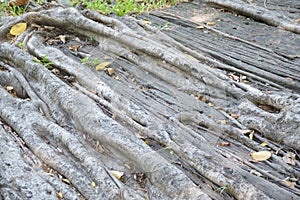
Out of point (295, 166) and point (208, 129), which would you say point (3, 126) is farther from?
point (295, 166)

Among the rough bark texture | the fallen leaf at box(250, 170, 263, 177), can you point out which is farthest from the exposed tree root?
the fallen leaf at box(250, 170, 263, 177)

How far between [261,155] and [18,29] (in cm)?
318

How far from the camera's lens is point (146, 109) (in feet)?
12.0

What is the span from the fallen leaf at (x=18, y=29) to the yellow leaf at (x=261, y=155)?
3088mm

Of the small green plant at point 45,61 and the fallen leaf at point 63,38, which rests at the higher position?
the fallen leaf at point 63,38

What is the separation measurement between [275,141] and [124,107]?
128 cm

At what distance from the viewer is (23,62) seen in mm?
4105

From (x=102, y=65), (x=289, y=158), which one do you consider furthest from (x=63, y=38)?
(x=289, y=158)

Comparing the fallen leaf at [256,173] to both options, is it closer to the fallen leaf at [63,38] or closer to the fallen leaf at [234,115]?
the fallen leaf at [234,115]

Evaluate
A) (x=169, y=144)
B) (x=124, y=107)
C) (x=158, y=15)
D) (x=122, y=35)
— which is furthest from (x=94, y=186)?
(x=158, y=15)

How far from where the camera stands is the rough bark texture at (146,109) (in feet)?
9.47

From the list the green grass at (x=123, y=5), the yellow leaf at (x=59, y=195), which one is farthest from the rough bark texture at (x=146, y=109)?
the green grass at (x=123, y=5)

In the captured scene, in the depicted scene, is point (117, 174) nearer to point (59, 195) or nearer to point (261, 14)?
point (59, 195)

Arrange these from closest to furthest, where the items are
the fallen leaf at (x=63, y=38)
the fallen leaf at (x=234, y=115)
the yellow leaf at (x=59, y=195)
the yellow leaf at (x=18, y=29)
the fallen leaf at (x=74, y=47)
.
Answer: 1. the yellow leaf at (x=59, y=195)
2. the fallen leaf at (x=234, y=115)
3. the fallen leaf at (x=74, y=47)
4. the fallen leaf at (x=63, y=38)
5. the yellow leaf at (x=18, y=29)
